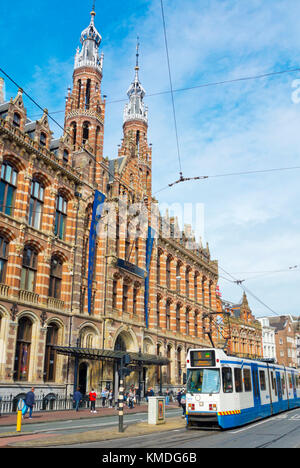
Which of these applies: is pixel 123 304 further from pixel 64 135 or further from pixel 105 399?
pixel 64 135

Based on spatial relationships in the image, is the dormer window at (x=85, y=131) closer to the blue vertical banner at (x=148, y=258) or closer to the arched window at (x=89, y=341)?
the blue vertical banner at (x=148, y=258)

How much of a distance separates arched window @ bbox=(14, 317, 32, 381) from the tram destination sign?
13114mm

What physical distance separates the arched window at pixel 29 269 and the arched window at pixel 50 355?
130 inches

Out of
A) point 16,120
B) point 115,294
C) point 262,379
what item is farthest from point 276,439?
point 115,294

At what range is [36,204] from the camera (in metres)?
30.2

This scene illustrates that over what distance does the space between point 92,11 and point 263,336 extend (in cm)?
6153

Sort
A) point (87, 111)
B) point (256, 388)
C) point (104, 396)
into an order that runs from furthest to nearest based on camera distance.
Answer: point (87, 111) → point (104, 396) → point (256, 388)

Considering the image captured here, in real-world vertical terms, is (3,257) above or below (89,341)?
above

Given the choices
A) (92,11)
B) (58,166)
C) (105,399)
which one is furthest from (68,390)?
(92,11)

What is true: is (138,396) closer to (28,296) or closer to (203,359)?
(28,296)

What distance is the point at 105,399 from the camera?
31.2m

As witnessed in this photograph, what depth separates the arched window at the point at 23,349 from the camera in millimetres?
26469

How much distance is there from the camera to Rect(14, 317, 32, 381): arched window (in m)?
26.5

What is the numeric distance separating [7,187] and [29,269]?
18.1 ft
